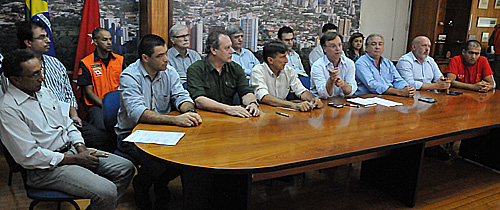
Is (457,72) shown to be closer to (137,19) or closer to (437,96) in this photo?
(437,96)

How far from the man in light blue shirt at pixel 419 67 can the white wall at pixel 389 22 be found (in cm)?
223

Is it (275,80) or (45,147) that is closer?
(45,147)

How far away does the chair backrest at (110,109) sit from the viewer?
2.87 m

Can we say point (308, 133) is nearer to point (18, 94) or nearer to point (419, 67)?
point (18, 94)

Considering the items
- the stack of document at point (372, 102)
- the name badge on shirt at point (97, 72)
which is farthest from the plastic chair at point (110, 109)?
the stack of document at point (372, 102)

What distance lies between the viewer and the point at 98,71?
3.94m

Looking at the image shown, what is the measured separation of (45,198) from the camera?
2.03 metres

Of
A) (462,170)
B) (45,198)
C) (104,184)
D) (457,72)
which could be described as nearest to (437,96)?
(462,170)

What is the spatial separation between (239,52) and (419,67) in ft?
7.14

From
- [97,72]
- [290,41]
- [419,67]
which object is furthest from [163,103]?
[419,67]

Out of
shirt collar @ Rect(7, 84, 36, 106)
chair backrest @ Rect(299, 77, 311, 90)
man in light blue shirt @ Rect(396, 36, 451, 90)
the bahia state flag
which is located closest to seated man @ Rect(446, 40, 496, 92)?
man in light blue shirt @ Rect(396, 36, 451, 90)

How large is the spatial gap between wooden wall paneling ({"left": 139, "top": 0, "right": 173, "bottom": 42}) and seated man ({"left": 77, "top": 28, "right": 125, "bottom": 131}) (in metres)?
0.66

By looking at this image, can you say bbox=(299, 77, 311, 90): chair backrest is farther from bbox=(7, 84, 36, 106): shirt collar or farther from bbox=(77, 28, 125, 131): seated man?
bbox=(7, 84, 36, 106): shirt collar

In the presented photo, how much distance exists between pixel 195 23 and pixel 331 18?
241cm
